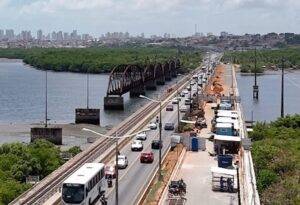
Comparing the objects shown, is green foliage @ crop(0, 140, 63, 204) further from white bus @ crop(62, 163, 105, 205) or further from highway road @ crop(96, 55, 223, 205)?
white bus @ crop(62, 163, 105, 205)

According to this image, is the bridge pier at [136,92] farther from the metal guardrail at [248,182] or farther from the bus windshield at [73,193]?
the bus windshield at [73,193]

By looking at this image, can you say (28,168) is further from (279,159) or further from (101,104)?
(101,104)

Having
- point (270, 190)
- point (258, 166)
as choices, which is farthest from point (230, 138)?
point (270, 190)

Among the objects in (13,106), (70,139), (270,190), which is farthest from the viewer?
(13,106)

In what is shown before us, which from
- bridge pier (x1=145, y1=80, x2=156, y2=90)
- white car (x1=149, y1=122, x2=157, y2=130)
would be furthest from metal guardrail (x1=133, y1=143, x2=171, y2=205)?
bridge pier (x1=145, y1=80, x2=156, y2=90)

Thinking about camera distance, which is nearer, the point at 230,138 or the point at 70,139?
the point at 230,138

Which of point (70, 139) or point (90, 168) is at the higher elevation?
point (90, 168)

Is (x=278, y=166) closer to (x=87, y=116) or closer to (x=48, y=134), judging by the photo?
(x=48, y=134)

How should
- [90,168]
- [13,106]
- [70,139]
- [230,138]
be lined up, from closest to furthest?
1. [90,168]
2. [230,138]
3. [70,139]
4. [13,106]

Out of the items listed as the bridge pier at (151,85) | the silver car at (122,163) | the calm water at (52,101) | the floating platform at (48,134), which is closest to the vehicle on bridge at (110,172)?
the silver car at (122,163)

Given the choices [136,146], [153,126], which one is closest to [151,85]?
[153,126]
